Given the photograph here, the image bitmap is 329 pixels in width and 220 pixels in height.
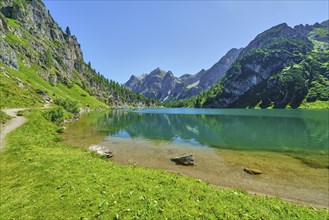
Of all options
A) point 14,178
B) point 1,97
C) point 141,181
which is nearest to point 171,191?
point 141,181

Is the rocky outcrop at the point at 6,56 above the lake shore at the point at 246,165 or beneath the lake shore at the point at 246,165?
above

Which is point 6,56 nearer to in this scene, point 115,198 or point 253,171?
point 115,198

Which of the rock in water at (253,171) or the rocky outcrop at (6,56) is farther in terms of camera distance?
the rocky outcrop at (6,56)

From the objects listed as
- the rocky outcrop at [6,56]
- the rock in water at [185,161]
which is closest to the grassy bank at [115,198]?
the rock in water at [185,161]

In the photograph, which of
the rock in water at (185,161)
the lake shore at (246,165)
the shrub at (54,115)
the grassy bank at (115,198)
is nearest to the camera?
the grassy bank at (115,198)

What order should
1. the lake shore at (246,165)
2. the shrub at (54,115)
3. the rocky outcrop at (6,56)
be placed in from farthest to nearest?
the rocky outcrop at (6,56), the shrub at (54,115), the lake shore at (246,165)

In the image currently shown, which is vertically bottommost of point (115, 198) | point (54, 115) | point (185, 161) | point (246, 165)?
point (246, 165)

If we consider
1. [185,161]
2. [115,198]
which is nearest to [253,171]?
[185,161]

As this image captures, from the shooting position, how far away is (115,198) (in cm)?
1536

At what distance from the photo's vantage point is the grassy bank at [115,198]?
45.3 ft

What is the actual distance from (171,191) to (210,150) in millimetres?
29861

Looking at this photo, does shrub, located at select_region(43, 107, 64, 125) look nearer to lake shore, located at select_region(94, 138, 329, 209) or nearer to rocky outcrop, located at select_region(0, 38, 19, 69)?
lake shore, located at select_region(94, 138, 329, 209)

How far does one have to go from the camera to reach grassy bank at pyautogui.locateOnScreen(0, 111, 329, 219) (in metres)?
13.8

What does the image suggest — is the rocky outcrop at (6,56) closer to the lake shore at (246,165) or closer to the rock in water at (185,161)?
the lake shore at (246,165)
